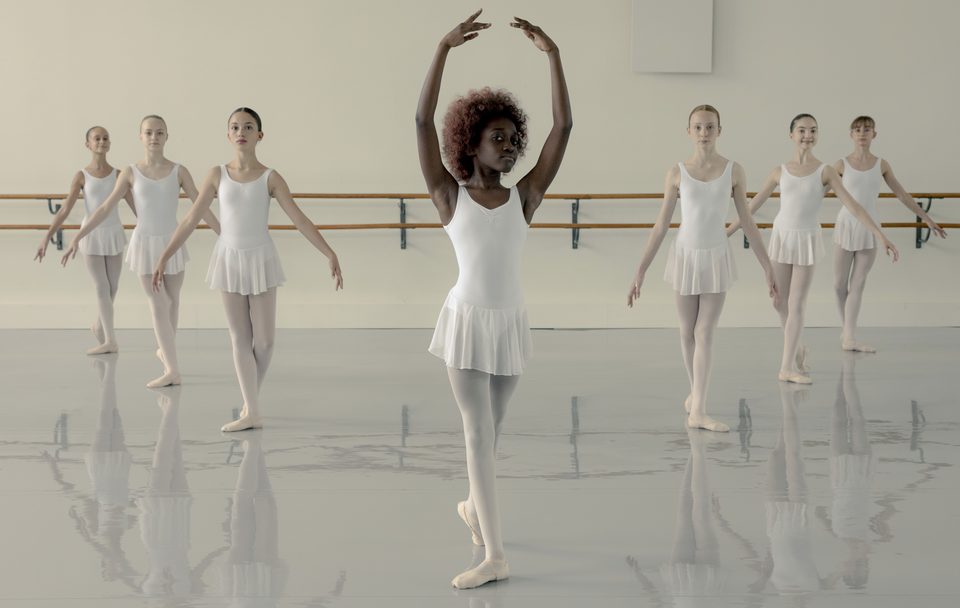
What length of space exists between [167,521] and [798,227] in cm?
384

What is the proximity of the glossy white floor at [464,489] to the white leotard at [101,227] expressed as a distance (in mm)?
871

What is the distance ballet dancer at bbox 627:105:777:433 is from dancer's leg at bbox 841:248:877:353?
237 cm

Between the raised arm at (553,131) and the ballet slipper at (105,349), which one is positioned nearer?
the raised arm at (553,131)

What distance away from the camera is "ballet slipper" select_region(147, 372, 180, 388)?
5883 mm

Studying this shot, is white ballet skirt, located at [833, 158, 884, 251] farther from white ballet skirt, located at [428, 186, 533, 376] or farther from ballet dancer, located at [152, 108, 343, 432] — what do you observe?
white ballet skirt, located at [428, 186, 533, 376]

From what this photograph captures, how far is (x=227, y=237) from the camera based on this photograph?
486cm

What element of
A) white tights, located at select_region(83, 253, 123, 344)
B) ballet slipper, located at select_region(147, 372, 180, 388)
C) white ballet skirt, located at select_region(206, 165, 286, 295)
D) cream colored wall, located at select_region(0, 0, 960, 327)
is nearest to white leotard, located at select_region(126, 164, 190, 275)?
ballet slipper, located at select_region(147, 372, 180, 388)

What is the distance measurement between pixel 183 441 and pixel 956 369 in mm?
4385

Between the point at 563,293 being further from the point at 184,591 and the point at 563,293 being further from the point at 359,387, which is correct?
the point at 184,591

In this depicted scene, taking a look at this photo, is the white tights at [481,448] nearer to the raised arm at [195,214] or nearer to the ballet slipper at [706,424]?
the ballet slipper at [706,424]

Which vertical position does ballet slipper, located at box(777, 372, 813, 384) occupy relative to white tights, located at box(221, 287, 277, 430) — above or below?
below

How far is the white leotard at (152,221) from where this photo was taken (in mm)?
6035

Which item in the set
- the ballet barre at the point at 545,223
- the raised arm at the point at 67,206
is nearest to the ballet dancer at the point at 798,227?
the ballet barre at the point at 545,223

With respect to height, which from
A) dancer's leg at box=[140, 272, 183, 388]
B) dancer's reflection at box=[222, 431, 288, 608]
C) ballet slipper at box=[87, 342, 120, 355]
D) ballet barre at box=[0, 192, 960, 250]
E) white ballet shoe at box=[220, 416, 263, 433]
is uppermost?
ballet barre at box=[0, 192, 960, 250]
